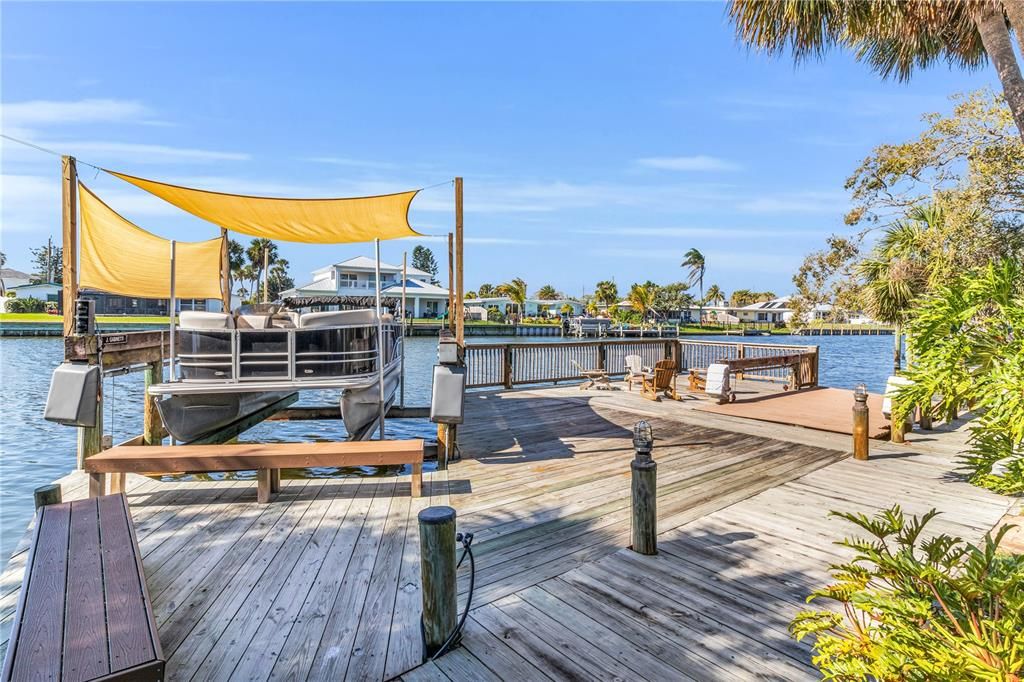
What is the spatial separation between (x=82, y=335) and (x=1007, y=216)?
57.4 ft

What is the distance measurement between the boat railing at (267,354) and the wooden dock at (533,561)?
180cm

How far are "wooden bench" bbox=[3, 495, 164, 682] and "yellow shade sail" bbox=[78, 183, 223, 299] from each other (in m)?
5.73

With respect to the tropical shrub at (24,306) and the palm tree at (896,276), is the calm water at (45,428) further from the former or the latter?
the tropical shrub at (24,306)

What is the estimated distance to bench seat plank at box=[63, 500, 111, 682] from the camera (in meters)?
2.05

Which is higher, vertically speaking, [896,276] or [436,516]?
[896,276]

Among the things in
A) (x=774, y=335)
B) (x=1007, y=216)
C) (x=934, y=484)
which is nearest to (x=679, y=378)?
(x=1007, y=216)

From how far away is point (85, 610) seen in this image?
2438 millimetres

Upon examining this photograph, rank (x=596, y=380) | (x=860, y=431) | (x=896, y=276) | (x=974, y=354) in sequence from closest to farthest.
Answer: (x=974, y=354) < (x=860, y=431) < (x=596, y=380) < (x=896, y=276)

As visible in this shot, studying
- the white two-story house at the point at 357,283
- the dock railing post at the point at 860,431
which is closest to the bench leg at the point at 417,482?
the dock railing post at the point at 860,431

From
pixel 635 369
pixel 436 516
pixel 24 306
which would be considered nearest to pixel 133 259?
pixel 436 516

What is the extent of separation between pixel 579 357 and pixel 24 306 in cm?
5923

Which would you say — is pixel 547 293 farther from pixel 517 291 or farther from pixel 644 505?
pixel 644 505

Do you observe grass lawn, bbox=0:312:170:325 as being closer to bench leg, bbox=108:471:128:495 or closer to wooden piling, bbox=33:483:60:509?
bench leg, bbox=108:471:128:495

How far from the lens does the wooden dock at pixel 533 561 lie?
2742 mm
